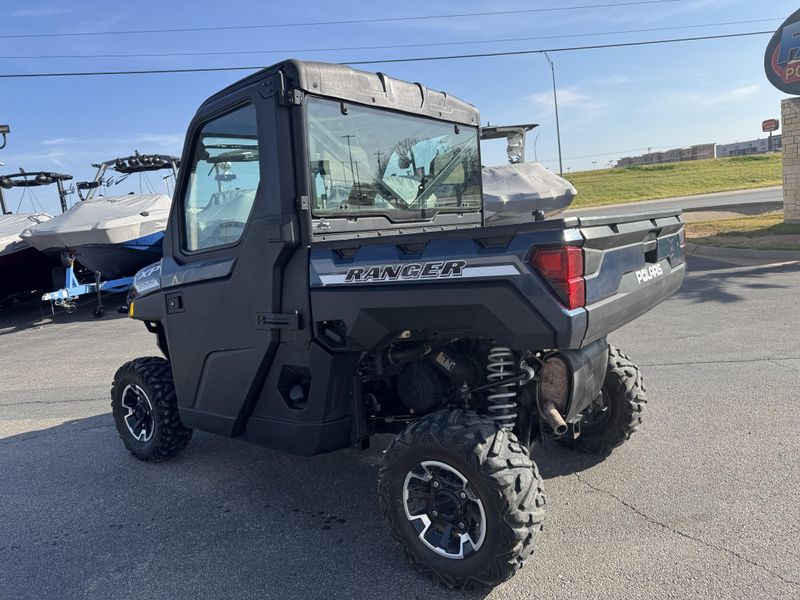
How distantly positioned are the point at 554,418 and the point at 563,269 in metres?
0.98

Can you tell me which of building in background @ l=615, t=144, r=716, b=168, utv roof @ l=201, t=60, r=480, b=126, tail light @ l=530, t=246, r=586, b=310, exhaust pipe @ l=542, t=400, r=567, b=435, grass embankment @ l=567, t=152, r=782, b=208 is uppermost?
building in background @ l=615, t=144, r=716, b=168

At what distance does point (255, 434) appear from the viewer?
11.5ft

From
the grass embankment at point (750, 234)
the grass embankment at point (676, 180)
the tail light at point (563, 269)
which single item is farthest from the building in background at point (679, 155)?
the tail light at point (563, 269)

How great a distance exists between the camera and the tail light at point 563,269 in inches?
92.4

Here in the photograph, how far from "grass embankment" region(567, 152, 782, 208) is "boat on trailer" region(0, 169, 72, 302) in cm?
3081

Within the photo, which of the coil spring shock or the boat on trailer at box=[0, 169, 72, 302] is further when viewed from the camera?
the boat on trailer at box=[0, 169, 72, 302]

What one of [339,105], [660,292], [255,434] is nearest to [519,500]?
[660,292]

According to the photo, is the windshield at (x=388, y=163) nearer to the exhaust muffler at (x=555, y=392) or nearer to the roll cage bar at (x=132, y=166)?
the exhaust muffler at (x=555, y=392)

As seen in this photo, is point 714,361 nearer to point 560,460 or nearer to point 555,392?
point 560,460

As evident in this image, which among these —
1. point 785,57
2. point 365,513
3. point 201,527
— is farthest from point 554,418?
point 785,57

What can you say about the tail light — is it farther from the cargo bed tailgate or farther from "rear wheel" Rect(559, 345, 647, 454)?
"rear wheel" Rect(559, 345, 647, 454)

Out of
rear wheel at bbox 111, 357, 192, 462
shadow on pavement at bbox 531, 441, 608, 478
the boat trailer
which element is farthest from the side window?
the boat trailer

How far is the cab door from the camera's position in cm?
311

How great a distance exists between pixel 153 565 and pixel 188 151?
2.39 metres
